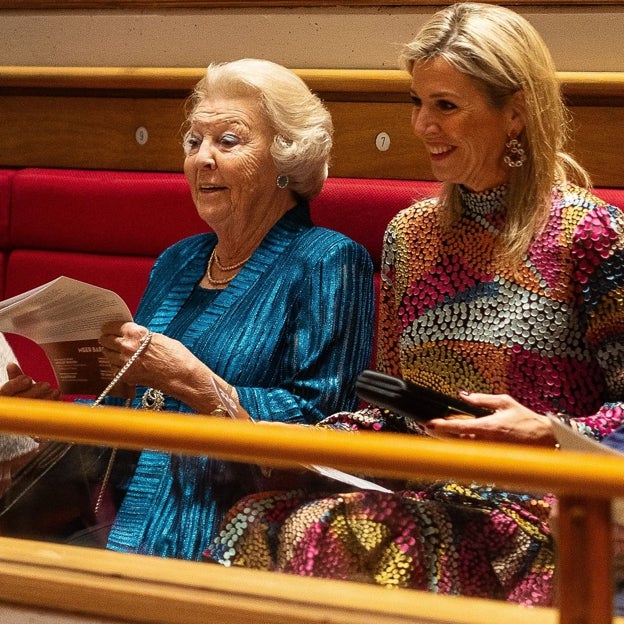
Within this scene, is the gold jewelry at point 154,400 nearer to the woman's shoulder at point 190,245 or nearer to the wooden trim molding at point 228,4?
the woman's shoulder at point 190,245

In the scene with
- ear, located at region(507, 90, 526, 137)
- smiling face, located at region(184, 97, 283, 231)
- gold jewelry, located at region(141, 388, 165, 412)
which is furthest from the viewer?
smiling face, located at region(184, 97, 283, 231)

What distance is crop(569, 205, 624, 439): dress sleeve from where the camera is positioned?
4.63 ft

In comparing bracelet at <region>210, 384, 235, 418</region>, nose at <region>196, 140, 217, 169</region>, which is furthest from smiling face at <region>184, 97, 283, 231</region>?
bracelet at <region>210, 384, 235, 418</region>

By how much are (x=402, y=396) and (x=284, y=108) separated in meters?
0.80

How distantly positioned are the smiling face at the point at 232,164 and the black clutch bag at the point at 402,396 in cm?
69

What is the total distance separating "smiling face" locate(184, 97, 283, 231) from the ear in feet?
1.65

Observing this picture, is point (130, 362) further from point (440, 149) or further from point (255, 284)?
point (440, 149)

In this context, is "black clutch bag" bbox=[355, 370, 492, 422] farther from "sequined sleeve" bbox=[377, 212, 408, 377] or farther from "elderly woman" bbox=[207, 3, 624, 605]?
"sequined sleeve" bbox=[377, 212, 408, 377]

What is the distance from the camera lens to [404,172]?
2.16 metres

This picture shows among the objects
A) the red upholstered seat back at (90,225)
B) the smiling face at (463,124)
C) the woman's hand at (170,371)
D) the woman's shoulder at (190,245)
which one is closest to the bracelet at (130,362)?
the woman's hand at (170,371)

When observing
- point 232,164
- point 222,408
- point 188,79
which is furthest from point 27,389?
point 188,79

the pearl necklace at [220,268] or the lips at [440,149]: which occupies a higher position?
the lips at [440,149]

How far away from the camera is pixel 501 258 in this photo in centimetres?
153

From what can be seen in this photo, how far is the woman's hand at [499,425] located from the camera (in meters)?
1.27
